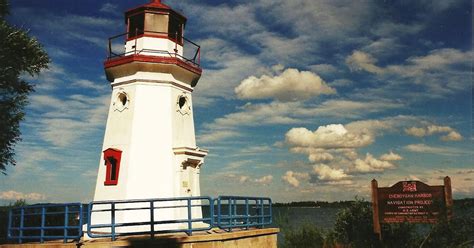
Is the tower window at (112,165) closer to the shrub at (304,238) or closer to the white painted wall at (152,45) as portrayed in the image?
the white painted wall at (152,45)

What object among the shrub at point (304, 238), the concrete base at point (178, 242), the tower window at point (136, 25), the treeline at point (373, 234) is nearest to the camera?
the concrete base at point (178, 242)

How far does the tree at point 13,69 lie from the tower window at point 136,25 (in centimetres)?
394

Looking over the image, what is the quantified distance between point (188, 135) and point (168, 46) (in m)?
A: 3.17

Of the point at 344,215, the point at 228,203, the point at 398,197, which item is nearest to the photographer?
the point at 228,203

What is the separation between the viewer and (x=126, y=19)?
1545cm

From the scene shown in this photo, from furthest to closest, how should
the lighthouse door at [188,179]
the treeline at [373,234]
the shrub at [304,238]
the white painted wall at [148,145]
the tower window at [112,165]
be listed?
the shrub at [304,238]
the lighthouse door at [188,179]
the tower window at [112,165]
the white painted wall at [148,145]
the treeline at [373,234]

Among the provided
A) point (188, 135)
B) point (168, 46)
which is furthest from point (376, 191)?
point (168, 46)

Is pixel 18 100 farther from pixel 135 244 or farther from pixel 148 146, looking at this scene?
pixel 135 244

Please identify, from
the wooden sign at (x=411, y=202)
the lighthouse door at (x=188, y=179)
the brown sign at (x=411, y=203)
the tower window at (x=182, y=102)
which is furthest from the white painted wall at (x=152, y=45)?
the brown sign at (x=411, y=203)

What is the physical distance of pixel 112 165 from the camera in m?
14.2

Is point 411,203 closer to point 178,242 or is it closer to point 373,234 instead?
point 373,234

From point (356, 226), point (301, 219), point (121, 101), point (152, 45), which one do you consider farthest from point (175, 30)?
point (301, 219)

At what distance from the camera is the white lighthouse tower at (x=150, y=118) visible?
13.8 meters

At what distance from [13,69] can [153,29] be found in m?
5.77
